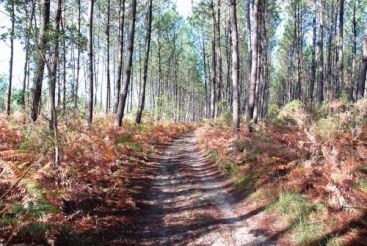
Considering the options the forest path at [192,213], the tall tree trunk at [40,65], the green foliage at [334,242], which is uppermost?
the tall tree trunk at [40,65]

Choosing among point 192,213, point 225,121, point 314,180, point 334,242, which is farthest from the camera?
point 225,121

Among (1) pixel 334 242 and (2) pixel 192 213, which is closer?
(1) pixel 334 242

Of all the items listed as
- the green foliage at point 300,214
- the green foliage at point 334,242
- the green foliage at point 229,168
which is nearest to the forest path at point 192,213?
the green foliage at point 229,168

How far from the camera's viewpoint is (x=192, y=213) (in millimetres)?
8734

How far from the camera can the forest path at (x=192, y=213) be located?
23.7 ft

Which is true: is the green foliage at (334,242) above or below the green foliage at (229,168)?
below

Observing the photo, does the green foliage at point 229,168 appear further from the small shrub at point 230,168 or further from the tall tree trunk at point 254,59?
the tall tree trunk at point 254,59

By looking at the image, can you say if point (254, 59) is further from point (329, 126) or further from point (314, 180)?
point (314, 180)


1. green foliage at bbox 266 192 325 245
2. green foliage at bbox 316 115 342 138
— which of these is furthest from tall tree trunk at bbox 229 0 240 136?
green foliage at bbox 266 192 325 245

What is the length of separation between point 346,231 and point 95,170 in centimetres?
615

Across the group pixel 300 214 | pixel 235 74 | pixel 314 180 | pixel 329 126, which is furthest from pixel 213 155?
pixel 300 214

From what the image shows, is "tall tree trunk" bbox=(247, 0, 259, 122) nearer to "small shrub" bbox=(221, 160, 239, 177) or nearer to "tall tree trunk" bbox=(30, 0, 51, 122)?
"small shrub" bbox=(221, 160, 239, 177)

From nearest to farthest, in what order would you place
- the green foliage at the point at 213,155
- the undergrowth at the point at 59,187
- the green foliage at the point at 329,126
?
the undergrowth at the point at 59,187
the green foliage at the point at 329,126
the green foliage at the point at 213,155

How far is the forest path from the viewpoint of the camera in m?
7.21
